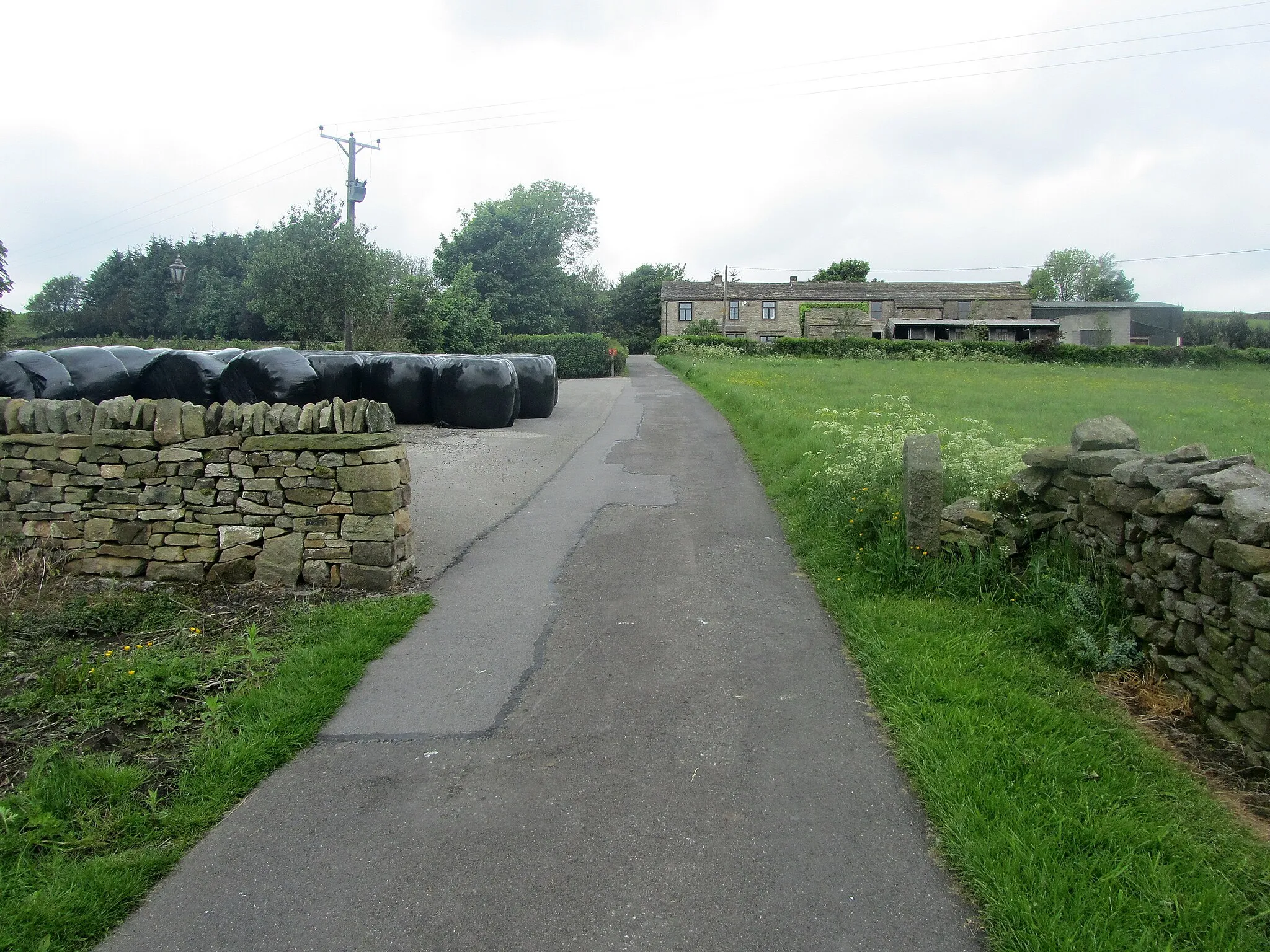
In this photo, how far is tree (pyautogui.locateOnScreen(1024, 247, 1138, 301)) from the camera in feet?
348

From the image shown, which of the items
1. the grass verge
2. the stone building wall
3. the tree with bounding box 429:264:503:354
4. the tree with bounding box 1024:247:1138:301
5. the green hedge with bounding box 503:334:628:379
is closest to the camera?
the grass verge

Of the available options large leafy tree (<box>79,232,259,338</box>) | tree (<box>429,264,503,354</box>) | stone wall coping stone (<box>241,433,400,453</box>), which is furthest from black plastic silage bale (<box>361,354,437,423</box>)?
large leafy tree (<box>79,232,259,338</box>)

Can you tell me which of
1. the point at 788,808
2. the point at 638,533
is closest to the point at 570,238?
the point at 638,533

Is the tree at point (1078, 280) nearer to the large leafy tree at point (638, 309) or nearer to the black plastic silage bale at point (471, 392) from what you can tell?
the large leafy tree at point (638, 309)

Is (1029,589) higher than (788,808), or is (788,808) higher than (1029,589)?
(1029,589)

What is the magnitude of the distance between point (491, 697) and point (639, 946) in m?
2.14

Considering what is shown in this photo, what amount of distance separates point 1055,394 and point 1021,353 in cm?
2825

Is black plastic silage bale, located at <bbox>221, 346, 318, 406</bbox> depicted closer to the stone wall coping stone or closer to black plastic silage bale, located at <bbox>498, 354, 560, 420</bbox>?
the stone wall coping stone

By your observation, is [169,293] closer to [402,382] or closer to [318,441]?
[402,382]

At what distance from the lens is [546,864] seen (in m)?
3.05

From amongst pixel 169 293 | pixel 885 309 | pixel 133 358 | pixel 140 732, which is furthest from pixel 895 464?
pixel 885 309

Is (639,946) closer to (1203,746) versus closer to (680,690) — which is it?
(680,690)

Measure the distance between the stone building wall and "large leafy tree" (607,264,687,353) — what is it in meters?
72.0

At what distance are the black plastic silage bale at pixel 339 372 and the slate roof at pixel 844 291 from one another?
185 feet
